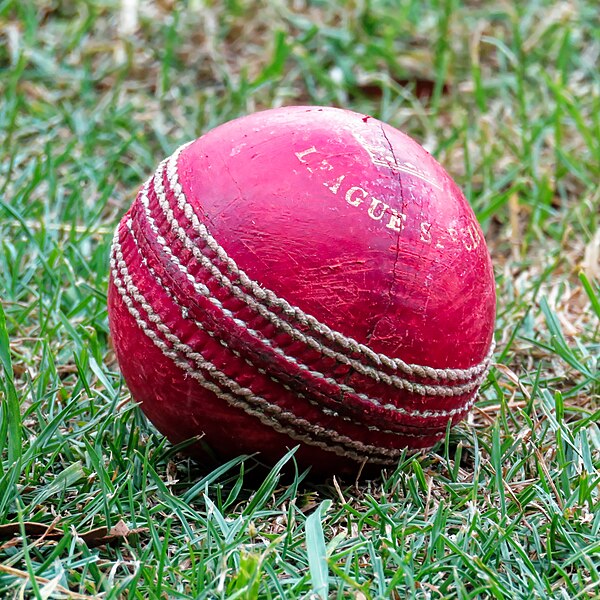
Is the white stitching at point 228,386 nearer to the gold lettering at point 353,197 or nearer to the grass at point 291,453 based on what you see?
the grass at point 291,453

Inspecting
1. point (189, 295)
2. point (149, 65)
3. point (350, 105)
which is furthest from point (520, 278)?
point (149, 65)

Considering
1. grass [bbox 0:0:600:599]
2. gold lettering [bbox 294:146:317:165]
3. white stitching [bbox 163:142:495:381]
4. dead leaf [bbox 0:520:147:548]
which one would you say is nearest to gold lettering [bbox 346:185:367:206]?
gold lettering [bbox 294:146:317:165]

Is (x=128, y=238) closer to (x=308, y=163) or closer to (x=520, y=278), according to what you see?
(x=308, y=163)

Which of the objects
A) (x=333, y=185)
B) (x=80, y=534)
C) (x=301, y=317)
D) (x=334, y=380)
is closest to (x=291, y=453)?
(x=334, y=380)

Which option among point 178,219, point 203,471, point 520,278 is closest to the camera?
point 178,219

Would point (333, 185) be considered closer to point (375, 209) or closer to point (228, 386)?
point (375, 209)
